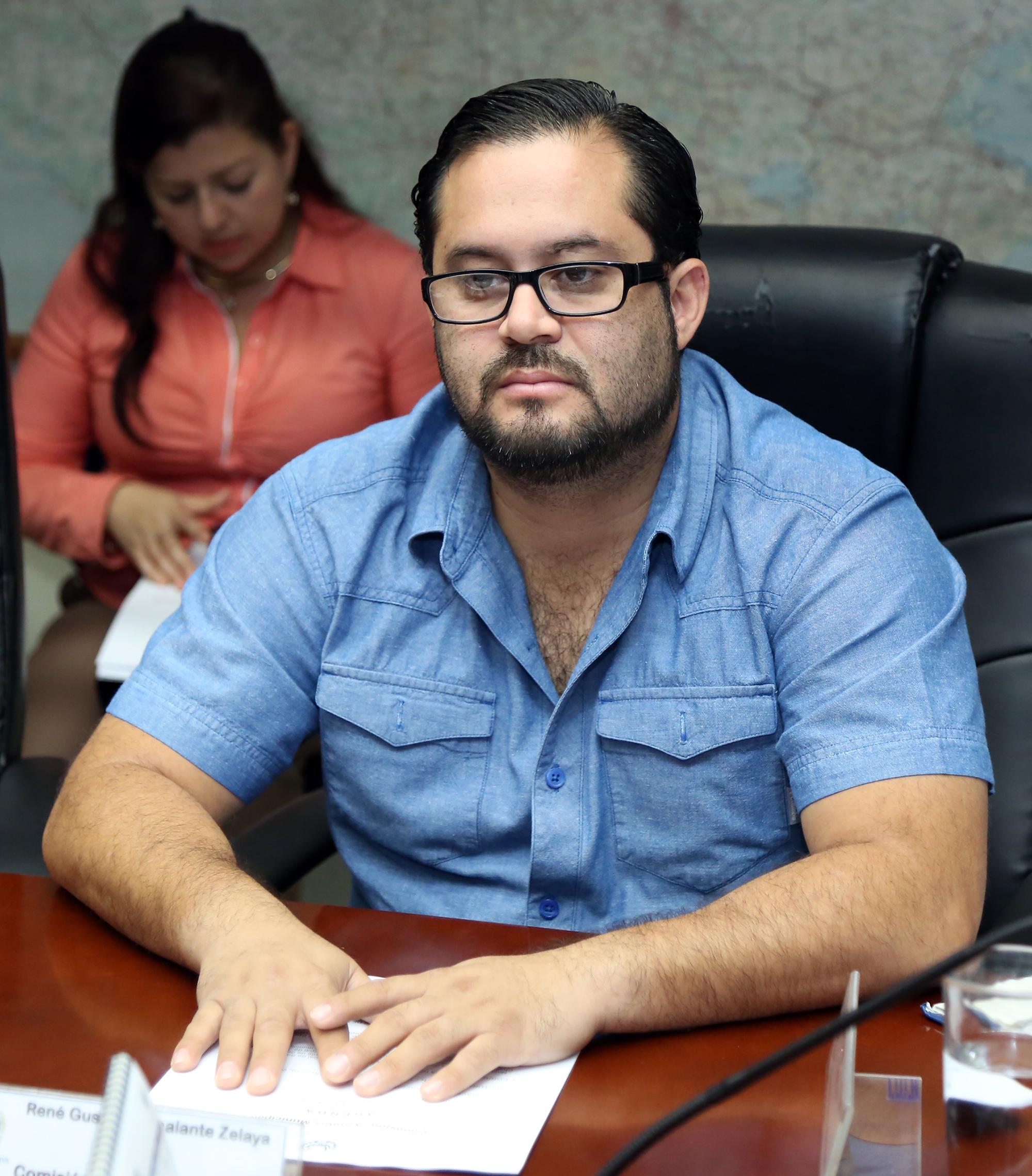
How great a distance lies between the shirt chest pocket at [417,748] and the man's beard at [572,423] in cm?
22

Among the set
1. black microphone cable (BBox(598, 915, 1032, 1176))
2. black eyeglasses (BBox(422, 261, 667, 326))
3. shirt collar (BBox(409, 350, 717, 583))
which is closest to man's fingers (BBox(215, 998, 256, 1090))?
black microphone cable (BBox(598, 915, 1032, 1176))

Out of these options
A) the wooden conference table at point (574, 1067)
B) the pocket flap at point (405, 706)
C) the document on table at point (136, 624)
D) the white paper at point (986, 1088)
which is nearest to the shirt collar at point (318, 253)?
the document on table at point (136, 624)

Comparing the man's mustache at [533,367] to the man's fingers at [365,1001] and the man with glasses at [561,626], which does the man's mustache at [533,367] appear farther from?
the man's fingers at [365,1001]

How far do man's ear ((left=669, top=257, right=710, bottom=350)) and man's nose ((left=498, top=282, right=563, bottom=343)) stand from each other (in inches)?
6.9

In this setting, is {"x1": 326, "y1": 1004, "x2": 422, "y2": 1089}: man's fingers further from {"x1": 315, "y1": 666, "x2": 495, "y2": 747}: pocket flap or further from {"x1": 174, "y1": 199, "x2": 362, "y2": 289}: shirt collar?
{"x1": 174, "y1": 199, "x2": 362, "y2": 289}: shirt collar

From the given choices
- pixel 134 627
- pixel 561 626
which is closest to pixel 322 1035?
pixel 561 626

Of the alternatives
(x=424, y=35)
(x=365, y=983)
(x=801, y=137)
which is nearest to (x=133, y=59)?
(x=424, y=35)

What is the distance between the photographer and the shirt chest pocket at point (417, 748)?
1277 mm

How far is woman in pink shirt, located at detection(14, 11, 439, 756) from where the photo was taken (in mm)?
2205

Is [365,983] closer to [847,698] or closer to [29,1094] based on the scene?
[29,1094]

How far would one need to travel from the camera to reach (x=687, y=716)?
1.23 meters

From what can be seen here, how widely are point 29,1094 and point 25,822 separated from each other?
626 mm

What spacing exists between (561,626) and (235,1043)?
0.56 m

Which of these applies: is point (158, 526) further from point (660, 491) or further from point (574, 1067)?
point (574, 1067)
